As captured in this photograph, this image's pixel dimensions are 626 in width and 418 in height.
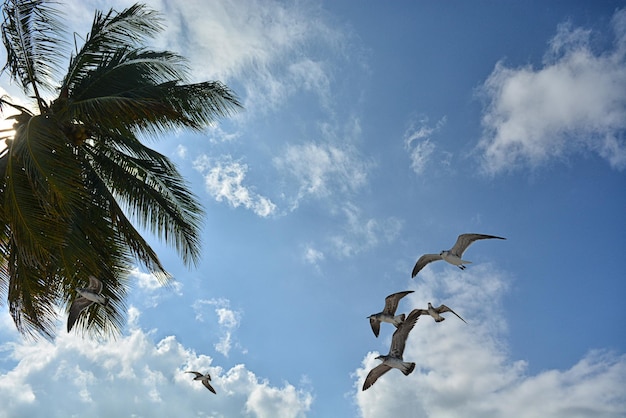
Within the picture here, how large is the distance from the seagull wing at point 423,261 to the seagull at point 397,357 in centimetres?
98

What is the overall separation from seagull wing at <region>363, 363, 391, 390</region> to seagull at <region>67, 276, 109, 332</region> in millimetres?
5656

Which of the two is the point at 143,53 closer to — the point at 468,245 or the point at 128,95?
the point at 128,95

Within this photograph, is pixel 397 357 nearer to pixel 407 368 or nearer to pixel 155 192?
pixel 407 368

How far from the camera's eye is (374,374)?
40.9 ft

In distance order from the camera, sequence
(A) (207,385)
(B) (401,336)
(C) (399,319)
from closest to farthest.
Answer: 1. (B) (401,336)
2. (C) (399,319)
3. (A) (207,385)

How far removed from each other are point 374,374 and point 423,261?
277cm

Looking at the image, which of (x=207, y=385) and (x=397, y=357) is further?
(x=207, y=385)

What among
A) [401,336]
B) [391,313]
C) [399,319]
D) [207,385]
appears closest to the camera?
[401,336]

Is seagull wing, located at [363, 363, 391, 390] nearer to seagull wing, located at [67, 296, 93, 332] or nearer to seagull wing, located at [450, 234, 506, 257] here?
seagull wing, located at [450, 234, 506, 257]

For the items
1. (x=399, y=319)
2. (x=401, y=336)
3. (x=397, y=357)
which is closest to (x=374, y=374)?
(x=397, y=357)

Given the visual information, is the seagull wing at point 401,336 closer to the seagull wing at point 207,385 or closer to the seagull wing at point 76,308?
the seagull wing at point 207,385

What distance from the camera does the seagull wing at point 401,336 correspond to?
1217 cm

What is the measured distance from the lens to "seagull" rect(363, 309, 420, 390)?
11.9 metres

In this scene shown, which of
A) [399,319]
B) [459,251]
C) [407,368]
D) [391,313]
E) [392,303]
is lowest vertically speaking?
[407,368]
